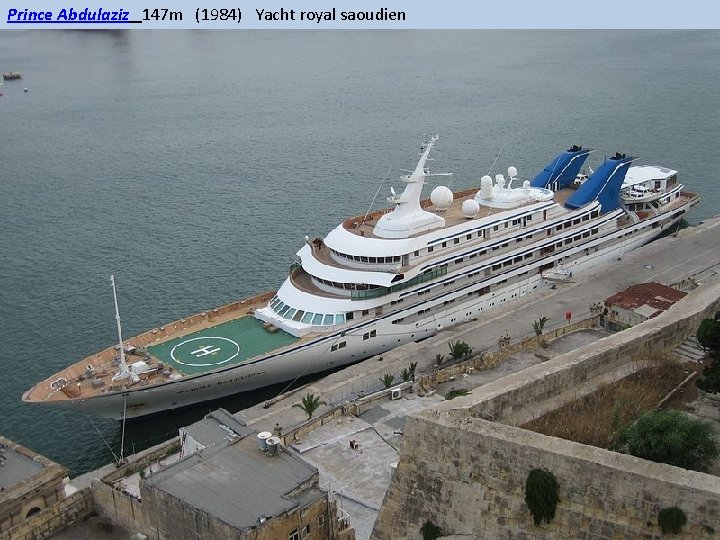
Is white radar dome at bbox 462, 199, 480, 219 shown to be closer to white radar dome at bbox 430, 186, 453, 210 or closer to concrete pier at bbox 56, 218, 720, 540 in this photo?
white radar dome at bbox 430, 186, 453, 210

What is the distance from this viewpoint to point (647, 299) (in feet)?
125

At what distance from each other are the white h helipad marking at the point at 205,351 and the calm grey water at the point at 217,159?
262 centimetres

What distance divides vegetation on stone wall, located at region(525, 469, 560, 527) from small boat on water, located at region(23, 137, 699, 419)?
67.4 feet

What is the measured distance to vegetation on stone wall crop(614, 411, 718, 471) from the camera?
18.2 m

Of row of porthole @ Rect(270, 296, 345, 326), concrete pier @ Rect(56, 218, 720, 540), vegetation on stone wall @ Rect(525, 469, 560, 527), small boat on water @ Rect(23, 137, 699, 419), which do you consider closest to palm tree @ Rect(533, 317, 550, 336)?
concrete pier @ Rect(56, 218, 720, 540)

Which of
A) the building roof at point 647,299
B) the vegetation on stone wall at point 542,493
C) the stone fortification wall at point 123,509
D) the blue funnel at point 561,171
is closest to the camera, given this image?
the vegetation on stone wall at point 542,493

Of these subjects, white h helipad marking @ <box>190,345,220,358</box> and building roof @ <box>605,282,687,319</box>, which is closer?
building roof @ <box>605,282,687,319</box>

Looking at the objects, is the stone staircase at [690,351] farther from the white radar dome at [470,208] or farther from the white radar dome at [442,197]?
the white radar dome at [442,197]

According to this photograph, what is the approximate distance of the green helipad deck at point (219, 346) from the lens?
37.6 meters

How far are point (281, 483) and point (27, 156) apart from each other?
76.0 m

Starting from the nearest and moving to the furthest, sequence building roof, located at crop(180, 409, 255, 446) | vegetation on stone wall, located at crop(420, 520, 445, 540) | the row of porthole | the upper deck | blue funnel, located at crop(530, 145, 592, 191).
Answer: vegetation on stone wall, located at crop(420, 520, 445, 540), building roof, located at crop(180, 409, 255, 446), the row of porthole, the upper deck, blue funnel, located at crop(530, 145, 592, 191)

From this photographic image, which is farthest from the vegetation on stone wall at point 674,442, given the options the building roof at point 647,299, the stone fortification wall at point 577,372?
the building roof at point 647,299

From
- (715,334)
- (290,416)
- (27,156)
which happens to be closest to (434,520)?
(715,334)

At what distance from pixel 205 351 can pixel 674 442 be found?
2511cm
